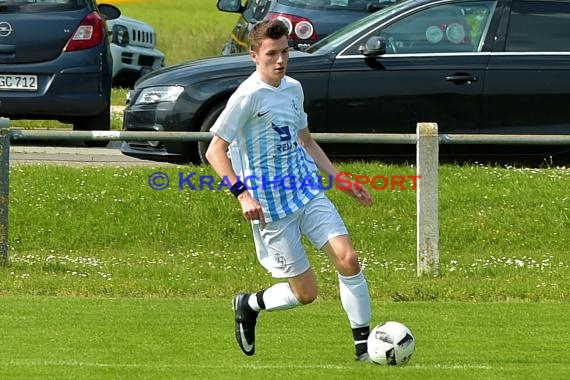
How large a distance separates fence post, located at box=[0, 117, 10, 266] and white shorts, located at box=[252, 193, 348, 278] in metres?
3.67

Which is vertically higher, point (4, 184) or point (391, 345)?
point (391, 345)

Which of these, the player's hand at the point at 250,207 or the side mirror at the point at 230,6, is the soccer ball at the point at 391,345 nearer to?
the player's hand at the point at 250,207

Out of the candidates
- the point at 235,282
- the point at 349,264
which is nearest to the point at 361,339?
the point at 349,264

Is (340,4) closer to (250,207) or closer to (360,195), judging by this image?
(360,195)

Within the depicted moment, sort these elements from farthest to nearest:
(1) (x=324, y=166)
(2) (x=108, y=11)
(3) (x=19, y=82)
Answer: (2) (x=108, y=11) → (3) (x=19, y=82) → (1) (x=324, y=166)

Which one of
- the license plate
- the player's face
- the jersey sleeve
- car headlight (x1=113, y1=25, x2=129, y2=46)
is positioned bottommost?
car headlight (x1=113, y1=25, x2=129, y2=46)

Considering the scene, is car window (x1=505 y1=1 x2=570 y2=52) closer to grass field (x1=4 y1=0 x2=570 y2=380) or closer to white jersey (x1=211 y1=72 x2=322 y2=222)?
grass field (x1=4 y1=0 x2=570 y2=380)

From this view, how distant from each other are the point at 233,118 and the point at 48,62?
27.3 ft

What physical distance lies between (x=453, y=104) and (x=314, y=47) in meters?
1.46

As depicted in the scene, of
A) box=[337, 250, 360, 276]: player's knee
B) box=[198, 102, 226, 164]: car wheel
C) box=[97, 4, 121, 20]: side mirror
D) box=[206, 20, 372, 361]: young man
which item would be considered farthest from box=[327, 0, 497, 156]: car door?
box=[337, 250, 360, 276]: player's knee

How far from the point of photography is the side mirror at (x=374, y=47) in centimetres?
1355

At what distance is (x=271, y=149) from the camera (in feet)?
25.8

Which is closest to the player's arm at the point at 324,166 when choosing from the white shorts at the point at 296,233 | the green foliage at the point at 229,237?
the white shorts at the point at 296,233

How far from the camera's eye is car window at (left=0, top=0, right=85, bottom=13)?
1577 centimetres
